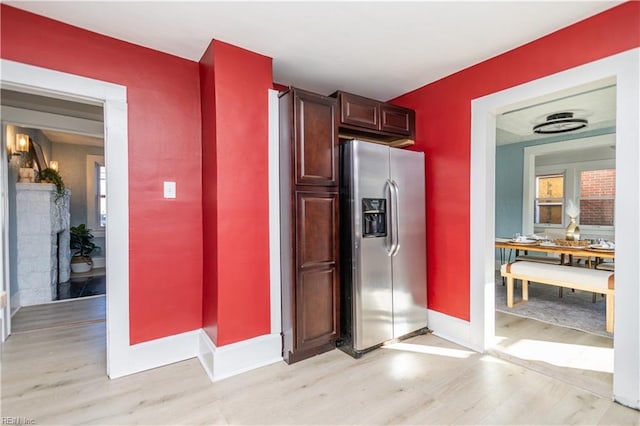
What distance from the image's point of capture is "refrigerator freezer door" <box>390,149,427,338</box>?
2.80 m

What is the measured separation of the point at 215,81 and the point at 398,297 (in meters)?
2.38

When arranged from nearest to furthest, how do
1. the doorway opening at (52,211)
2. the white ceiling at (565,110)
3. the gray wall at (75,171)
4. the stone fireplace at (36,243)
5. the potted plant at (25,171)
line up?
the white ceiling at (565,110) → the doorway opening at (52,211) → the stone fireplace at (36,243) → the potted plant at (25,171) → the gray wall at (75,171)

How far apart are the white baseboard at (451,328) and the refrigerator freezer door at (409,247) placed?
0.09 metres


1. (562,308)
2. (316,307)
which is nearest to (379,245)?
(316,307)

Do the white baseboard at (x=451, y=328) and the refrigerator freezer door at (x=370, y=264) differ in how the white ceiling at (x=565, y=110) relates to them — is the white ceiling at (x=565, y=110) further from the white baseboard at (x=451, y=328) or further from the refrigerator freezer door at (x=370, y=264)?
the white baseboard at (x=451, y=328)

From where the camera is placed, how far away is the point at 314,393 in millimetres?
2047

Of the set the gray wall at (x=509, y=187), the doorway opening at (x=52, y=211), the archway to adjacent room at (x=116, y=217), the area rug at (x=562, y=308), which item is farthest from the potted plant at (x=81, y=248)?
the gray wall at (x=509, y=187)

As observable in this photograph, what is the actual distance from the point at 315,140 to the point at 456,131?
4.49 ft

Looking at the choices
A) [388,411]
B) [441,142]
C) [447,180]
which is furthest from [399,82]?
[388,411]

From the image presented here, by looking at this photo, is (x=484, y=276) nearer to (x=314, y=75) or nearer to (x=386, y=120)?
(x=386, y=120)

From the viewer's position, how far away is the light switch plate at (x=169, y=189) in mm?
2418

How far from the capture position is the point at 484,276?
8.67 ft

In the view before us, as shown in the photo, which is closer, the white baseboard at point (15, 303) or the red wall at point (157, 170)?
the red wall at point (157, 170)

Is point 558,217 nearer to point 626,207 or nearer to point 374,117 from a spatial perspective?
point 626,207
